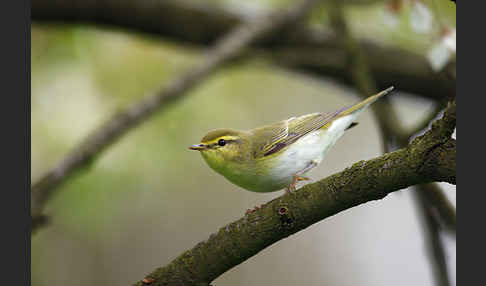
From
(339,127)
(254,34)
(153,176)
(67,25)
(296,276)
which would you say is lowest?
(339,127)

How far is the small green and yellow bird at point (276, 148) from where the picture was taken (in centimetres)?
232

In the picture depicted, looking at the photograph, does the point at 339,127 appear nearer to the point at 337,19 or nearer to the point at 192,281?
the point at 192,281

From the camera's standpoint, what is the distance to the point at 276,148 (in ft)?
8.30

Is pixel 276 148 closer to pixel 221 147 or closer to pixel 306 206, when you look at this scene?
pixel 221 147

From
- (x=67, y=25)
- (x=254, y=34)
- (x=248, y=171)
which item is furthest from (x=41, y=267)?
(x=248, y=171)

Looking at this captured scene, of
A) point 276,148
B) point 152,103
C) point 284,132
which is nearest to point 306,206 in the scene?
point 276,148

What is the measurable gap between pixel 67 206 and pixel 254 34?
7.64 feet

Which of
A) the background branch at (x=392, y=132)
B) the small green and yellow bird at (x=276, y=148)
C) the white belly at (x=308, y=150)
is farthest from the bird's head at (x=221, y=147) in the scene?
the background branch at (x=392, y=132)

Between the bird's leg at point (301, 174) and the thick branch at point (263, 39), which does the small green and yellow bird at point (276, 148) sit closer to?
the bird's leg at point (301, 174)

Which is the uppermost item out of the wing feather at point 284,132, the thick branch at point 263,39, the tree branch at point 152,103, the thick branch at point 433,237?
the thick branch at point 263,39

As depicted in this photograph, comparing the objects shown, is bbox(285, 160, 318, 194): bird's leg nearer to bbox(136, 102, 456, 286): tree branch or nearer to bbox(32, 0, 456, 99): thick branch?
bbox(136, 102, 456, 286): tree branch

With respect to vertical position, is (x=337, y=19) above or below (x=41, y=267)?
above

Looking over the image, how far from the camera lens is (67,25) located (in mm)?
5328

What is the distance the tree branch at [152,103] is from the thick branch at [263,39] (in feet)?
1.17
